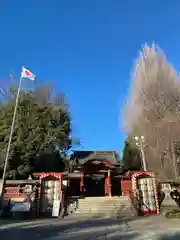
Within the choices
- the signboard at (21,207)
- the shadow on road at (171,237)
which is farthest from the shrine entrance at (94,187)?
the shadow on road at (171,237)

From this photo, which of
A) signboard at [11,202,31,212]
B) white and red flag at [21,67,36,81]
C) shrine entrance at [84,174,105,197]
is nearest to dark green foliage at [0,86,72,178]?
shrine entrance at [84,174,105,197]

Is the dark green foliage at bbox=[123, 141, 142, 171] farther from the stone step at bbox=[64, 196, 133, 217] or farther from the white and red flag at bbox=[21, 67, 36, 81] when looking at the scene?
the white and red flag at bbox=[21, 67, 36, 81]

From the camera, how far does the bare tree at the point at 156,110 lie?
2761cm

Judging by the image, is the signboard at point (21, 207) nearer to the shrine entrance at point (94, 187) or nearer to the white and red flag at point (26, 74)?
the white and red flag at point (26, 74)

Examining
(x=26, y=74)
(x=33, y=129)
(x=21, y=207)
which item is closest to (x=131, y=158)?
(x=33, y=129)

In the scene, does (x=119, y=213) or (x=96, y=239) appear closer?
(x=96, y=239)

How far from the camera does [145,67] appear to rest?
109 ft

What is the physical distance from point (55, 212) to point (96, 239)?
969 centimetres

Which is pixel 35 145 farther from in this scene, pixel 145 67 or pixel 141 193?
pixel 145 67

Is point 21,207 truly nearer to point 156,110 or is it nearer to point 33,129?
point 33,129

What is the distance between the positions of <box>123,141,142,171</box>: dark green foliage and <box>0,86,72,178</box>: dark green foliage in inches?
332

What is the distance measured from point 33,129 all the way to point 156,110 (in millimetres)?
14479

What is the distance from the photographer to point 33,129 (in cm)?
2666

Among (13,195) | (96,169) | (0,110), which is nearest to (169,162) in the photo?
(96,169)
